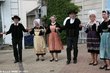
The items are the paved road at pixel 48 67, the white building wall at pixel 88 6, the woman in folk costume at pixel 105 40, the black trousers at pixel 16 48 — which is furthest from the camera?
the white building wall at pixel 88 6

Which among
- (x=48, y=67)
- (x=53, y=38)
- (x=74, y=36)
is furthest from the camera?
(x=53, y=38)

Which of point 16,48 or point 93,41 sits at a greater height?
point 93,41

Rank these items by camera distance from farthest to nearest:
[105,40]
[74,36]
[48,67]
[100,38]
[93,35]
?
[74,36], [48,67], [93,35], [100,38], [105,40]

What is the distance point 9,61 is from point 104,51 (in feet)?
13.4

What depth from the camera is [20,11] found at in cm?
2019

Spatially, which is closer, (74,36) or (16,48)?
(74,36)

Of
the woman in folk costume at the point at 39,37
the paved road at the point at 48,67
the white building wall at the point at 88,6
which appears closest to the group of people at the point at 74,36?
the woman in folk costume at the point at 39,37

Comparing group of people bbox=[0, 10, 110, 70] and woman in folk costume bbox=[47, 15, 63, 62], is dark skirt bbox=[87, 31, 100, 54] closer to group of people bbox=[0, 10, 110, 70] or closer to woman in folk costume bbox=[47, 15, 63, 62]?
group of people bbox=[0, 10, 110, 70]

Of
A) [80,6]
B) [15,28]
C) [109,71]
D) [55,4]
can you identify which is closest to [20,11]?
[55,4]

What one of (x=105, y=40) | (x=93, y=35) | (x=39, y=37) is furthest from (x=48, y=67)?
(x=105, y=40)

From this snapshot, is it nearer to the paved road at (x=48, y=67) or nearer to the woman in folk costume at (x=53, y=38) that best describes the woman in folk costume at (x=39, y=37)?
the woman in folk costume at (x=53, y=38)

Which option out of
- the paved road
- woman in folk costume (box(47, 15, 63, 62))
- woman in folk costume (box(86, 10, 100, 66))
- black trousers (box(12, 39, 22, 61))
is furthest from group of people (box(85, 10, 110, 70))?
black trousers (box(12, 39, 22, 61))

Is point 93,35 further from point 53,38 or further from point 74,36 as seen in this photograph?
point 53,38

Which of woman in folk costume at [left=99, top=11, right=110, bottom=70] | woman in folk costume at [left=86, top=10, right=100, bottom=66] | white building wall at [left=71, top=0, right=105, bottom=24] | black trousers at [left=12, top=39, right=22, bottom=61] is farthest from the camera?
white building wall at [left=71, top=0, right=105, bottom=24]
